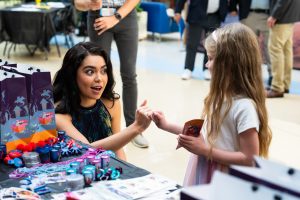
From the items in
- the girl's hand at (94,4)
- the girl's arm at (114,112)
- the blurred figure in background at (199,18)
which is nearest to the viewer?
the girl's arm at (114,112)

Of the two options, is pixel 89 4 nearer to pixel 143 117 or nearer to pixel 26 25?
pixel 143 117

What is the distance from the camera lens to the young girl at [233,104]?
1611 millimetres

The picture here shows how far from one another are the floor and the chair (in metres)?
0.54

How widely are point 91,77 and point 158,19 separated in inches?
283

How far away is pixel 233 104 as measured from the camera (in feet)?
5.43

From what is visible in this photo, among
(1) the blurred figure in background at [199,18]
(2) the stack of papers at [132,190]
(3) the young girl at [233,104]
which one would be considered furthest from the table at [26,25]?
(2) the stack of papers at [132,190]

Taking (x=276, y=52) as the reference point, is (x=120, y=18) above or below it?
above

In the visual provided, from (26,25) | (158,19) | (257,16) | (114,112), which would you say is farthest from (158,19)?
(114,112)

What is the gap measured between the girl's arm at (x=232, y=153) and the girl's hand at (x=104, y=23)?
5.18 ft

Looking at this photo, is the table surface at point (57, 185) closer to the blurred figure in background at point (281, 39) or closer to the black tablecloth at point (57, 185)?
the black tablecloth at point (57, 185)

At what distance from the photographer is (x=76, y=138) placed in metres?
1.95

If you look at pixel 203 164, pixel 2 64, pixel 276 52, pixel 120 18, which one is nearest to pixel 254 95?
pixel 203 164

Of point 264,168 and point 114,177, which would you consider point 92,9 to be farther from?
point 264,168

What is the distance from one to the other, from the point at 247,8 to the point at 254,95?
14.2 feet
